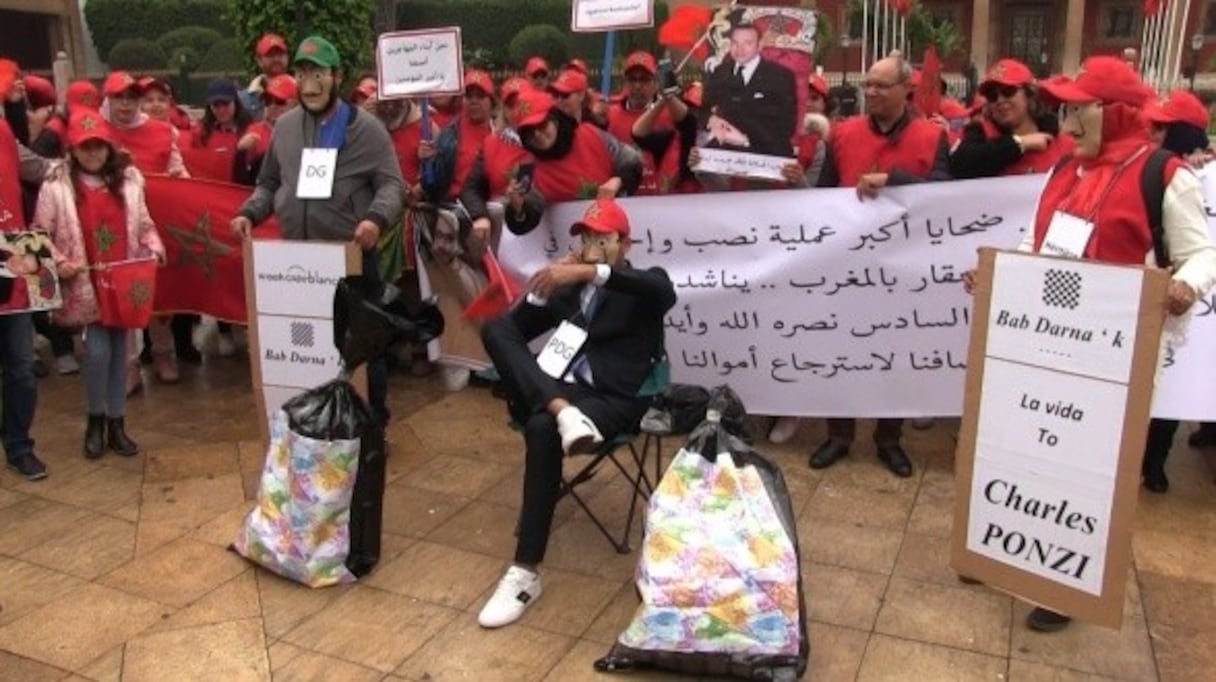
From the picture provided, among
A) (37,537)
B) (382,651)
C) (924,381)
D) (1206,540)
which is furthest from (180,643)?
(1206,540)

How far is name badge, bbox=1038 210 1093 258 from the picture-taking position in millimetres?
3391

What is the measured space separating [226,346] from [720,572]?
4829mm

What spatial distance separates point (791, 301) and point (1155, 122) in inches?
62.4

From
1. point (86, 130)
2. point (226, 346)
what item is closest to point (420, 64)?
point (86, 130)

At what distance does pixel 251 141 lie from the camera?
6.13 meters

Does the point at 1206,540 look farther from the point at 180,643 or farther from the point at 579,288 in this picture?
the point at 180,643

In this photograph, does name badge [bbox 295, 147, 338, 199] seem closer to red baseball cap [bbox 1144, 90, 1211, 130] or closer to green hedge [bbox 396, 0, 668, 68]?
red baseball cap [bbox 1144, 90, 1211, 130]

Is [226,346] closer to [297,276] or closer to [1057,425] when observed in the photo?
[297,276]

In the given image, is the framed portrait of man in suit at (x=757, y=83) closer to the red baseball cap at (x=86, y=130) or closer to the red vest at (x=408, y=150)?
the red vest at (x=408, y=150)

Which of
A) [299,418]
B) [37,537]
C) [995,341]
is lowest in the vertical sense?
[37,537]

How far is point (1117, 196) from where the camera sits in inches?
131

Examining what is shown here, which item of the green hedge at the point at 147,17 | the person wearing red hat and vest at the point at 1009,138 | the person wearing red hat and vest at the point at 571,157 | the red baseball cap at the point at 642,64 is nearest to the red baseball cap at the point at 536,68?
the red baseball cap at the point at 642,64

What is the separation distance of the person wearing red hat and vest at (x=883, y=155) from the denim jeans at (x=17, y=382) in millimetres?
3520

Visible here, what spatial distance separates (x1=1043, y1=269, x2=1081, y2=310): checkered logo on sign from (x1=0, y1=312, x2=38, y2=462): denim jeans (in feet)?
13.6
